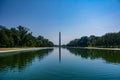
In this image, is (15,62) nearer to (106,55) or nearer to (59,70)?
(59,70)

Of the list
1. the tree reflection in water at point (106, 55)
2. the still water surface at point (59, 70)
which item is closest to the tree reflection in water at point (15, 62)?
the still water surface at point (59, 70)

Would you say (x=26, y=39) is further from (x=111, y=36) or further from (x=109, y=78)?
(x=109, y=78)

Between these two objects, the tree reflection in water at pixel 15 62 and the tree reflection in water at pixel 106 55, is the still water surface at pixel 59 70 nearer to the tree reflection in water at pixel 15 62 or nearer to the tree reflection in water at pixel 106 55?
the tree reflection in water at pixel 15 62

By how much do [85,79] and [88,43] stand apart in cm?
10956

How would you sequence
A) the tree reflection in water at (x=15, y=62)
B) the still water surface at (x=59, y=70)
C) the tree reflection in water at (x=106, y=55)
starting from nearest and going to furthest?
the still water surface at (x=59, y=70)
the tree reflection in water at (x=15, y=62)
the tree reflection in water at (x=106, y=55)

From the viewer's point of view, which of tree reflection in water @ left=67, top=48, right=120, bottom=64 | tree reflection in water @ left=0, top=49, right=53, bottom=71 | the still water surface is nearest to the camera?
the still water surface

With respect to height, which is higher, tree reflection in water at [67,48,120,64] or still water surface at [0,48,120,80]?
tree reflection in water at [67,48,120,64]

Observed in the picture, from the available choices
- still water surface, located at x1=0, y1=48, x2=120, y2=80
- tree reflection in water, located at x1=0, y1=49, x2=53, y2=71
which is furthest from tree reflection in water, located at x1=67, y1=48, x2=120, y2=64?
tree reflection in water, located at x1=0, y1=49, x2=53, y2=71

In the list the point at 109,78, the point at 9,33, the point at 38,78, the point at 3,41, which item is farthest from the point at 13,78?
the point at 9,33

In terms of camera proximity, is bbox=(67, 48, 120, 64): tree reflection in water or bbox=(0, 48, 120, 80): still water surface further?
bbox=(67, 48, 120, 64): tree reflection in water

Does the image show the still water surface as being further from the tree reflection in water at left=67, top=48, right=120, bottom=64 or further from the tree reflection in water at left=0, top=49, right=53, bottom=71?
the tree reflection in water at left=67, top=48, right=120, bottom=64

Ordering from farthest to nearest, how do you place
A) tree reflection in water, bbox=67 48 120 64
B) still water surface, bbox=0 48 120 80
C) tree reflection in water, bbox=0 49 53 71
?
tree reflection in water, bbox=67 48 120 64, tree reflection in water, bbox=0 49 53 71, still water surface, bbox=0 48 120 80

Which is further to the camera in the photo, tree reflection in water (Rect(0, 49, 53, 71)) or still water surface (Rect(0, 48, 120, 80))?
tree reflection in water (Rect(0, 49, 53, 71))

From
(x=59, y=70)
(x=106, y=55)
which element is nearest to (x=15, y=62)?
(x=59, y=70)
